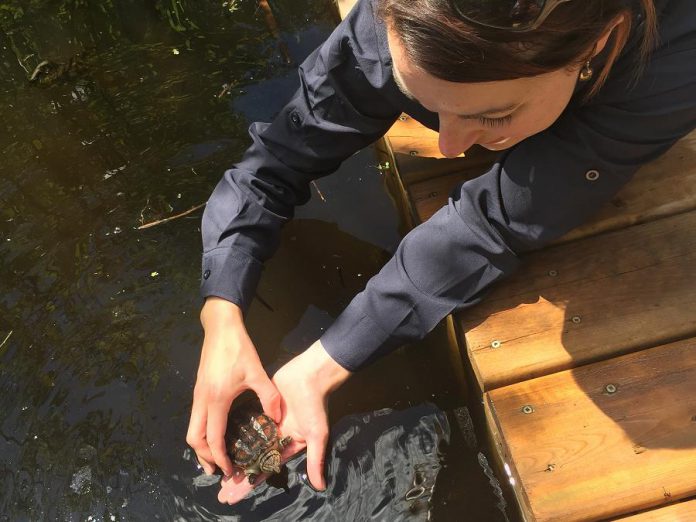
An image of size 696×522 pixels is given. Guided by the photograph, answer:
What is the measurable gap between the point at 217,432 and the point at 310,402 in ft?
0.93

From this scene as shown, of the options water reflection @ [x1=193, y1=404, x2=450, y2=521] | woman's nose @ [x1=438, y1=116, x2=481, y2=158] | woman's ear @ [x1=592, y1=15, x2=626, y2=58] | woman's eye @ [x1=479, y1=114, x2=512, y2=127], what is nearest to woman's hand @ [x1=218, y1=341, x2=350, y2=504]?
water reflection @ [x1=193, y1=404, x2=450, y2=521]

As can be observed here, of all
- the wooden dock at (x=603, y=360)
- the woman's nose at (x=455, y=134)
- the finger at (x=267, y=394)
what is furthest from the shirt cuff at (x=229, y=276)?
the woman's nose at (x=455, y=134)

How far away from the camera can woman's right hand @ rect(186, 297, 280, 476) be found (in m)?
1.92

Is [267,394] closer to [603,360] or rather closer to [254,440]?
[254,440]

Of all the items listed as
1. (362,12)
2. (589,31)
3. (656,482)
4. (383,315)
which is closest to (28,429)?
(383,315)

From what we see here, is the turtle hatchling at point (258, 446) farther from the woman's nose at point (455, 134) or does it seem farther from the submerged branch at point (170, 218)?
the submerged branch at point (170, 218)

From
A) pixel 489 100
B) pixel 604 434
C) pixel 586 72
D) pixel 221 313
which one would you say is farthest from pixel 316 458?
pixel 586 72

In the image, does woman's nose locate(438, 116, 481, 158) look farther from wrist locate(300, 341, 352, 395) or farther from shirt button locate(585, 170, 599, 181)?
wrist locate(300, 341, 352, 395)

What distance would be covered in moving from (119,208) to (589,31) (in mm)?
2273

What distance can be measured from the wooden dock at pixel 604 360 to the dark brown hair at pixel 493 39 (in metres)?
A: 0.87

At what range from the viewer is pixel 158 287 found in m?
2.63

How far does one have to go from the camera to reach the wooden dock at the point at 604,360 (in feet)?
5.42

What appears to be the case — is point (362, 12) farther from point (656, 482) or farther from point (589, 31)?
point (656, 482)

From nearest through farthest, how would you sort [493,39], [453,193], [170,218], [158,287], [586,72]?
[493,39]
[586,72]
[453,193]
[158,287]
[170,218]
